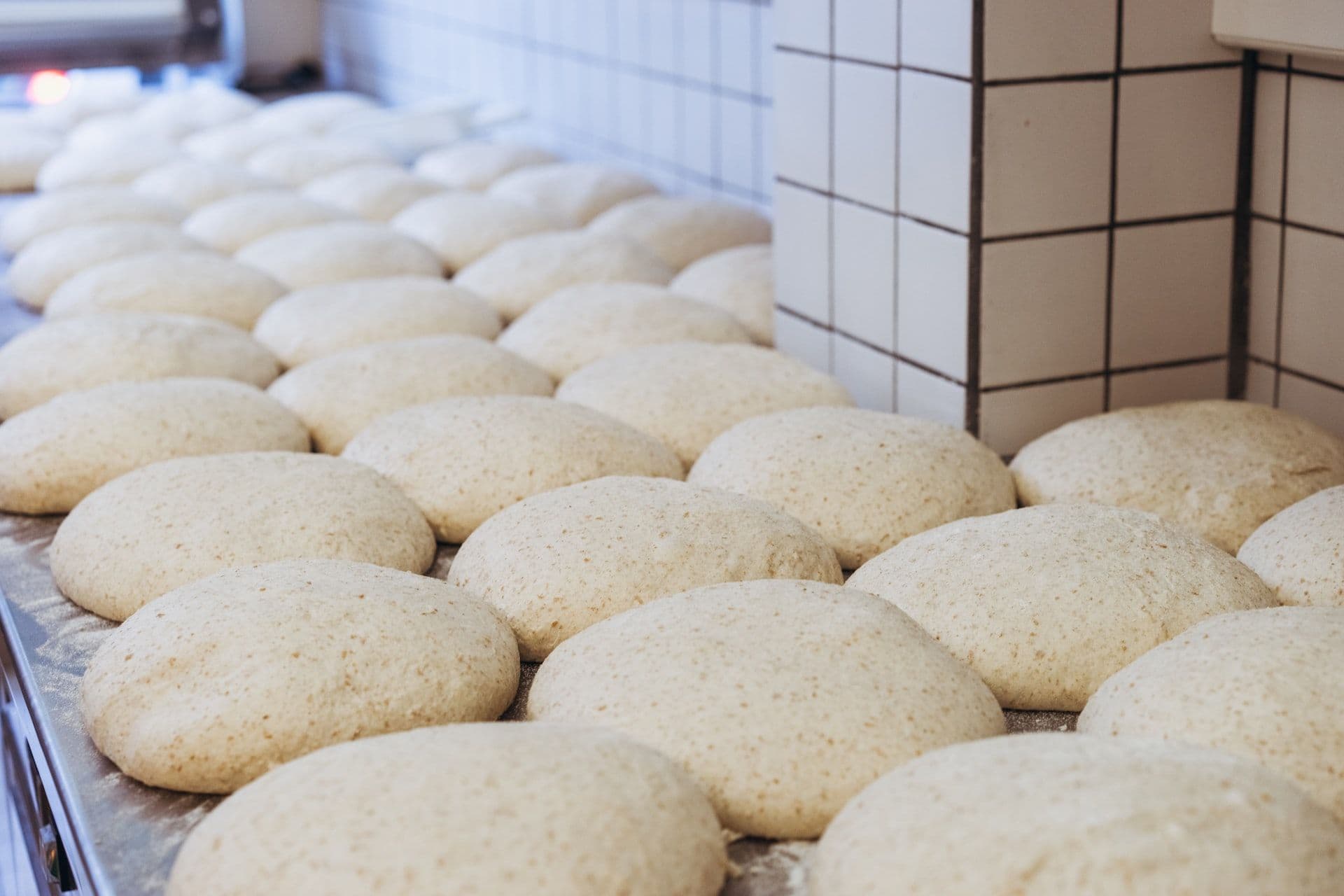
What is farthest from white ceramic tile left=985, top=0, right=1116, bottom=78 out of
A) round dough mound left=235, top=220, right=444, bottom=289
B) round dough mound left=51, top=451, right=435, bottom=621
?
round dough mound left=235, top=220, right=444, bottom=289

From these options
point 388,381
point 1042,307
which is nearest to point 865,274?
point 1042,307

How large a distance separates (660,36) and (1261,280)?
6.16 ft

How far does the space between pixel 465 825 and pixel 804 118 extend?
4.47ft

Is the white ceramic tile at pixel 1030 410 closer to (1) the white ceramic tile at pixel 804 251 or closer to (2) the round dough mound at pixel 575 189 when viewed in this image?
(1) the white ceramic tile at pixel 804 251

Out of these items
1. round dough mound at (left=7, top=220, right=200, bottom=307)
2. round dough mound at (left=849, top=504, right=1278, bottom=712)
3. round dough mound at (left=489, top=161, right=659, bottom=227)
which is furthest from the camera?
round dough mound at (left=489, top=161, right=659, bottom=227)

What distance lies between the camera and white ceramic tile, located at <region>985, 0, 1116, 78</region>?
1733mm

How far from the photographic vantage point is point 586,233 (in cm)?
284

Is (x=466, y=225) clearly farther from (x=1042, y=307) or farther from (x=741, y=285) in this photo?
(x=1042, y=307)

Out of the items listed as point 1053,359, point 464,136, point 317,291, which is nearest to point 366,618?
point 1053,359

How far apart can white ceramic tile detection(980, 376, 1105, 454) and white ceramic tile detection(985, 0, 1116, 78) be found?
400 millimetres

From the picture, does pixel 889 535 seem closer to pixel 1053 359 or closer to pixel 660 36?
pixel 1053 359

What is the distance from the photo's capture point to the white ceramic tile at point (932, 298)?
6.08 ft

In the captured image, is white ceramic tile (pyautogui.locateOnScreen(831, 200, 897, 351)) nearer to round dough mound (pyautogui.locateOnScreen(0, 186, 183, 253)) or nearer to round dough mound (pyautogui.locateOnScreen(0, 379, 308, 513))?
round dough mound (pyautogui.locateOnScreen(0, 379, 308, 513))

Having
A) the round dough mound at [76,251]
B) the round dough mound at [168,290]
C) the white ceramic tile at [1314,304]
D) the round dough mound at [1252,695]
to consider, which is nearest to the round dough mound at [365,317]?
the round dough mound at [168,290]
